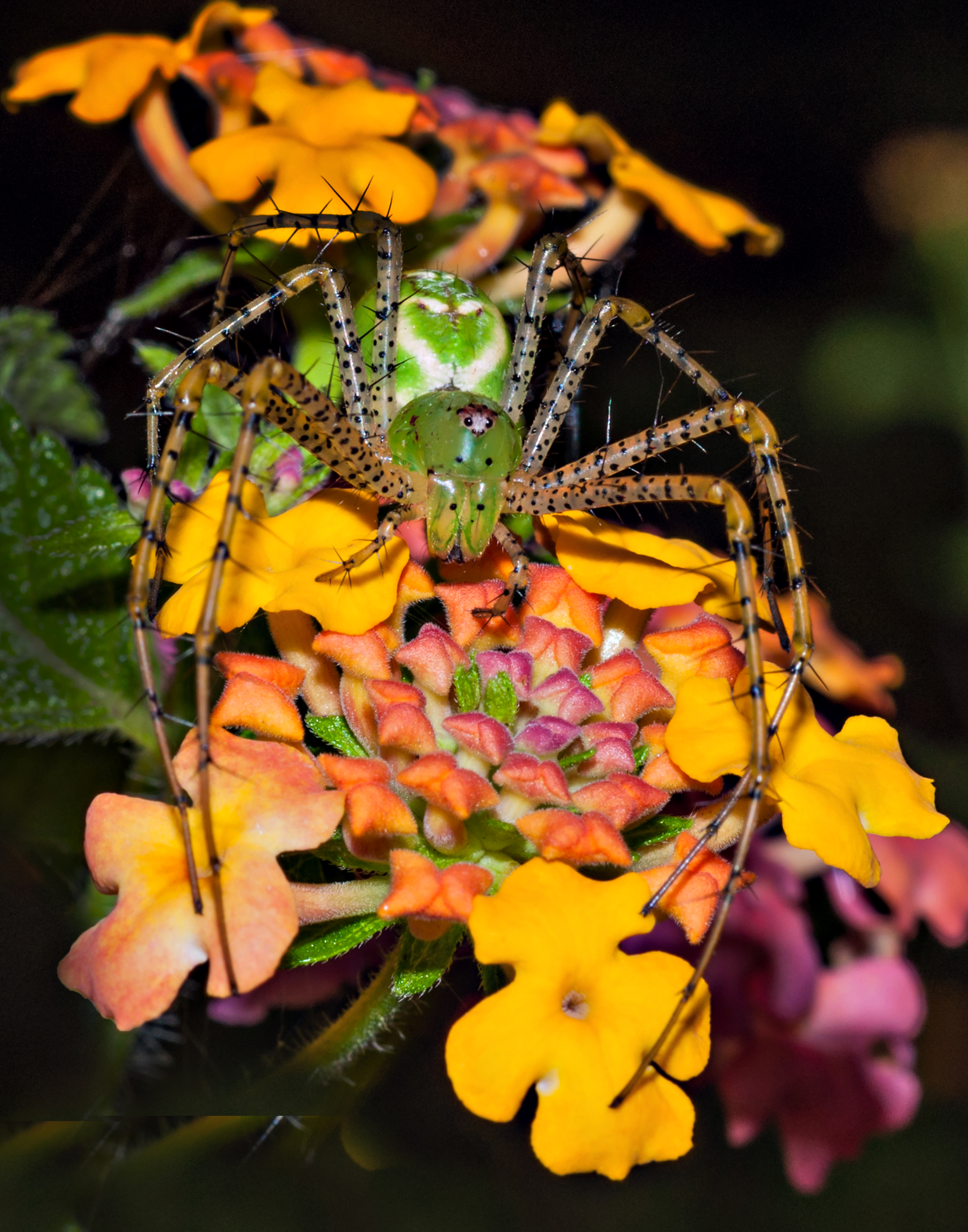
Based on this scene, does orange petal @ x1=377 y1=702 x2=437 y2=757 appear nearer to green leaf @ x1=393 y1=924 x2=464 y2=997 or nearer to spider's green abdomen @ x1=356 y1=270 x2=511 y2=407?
green leaf @ x1=393 y1=924 x2=464 y2=997

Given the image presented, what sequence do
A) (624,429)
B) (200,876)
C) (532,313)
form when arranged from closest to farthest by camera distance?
(200,876)
(532,313)
(624,429)

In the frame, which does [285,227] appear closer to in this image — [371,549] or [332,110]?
[332,110]

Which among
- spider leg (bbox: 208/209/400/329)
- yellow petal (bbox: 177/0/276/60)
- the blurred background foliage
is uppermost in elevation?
yellow petal (bbox: 177/0/276/60)

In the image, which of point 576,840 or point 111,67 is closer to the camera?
point 576,840

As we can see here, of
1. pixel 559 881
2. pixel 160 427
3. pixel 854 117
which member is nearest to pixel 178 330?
pixel 160 427

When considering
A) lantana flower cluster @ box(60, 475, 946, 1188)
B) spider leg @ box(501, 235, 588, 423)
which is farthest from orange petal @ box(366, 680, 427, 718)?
spider leg @ box(501, 235, 588, 423)

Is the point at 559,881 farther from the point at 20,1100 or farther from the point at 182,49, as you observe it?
the point at 182,49

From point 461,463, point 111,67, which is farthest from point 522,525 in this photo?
point 111,67
